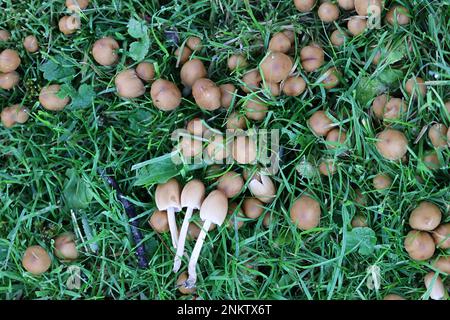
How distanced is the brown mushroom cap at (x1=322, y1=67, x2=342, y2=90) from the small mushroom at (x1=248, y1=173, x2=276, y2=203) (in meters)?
0.55

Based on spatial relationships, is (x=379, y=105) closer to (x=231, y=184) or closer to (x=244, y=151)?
(x=244, y=151)

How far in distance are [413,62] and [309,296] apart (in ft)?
4.13

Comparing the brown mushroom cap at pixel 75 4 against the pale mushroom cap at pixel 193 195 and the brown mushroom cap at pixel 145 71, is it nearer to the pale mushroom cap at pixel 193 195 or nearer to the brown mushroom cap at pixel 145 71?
the brown mushroom cap at pixel 145 71

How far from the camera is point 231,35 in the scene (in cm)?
286

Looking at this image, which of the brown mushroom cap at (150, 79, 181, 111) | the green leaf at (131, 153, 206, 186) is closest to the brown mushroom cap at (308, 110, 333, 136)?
the green leaf at (131, 153, 206, 186)

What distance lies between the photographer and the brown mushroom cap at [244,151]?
2.61 metres

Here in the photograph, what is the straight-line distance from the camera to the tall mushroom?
2.66m

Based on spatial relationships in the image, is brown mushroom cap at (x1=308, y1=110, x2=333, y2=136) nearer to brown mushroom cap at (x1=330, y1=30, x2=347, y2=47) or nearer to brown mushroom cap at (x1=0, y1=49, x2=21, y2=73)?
brown mushroom cap at (x1=330, y1=30, x2=347, y2=47)

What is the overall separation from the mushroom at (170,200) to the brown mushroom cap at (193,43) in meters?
0.70

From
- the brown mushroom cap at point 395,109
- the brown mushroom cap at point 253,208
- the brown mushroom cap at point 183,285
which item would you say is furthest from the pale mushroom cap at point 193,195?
the brown mushroom cap at point 395,109

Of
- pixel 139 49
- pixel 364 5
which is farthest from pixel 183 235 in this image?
pixel 364 5
